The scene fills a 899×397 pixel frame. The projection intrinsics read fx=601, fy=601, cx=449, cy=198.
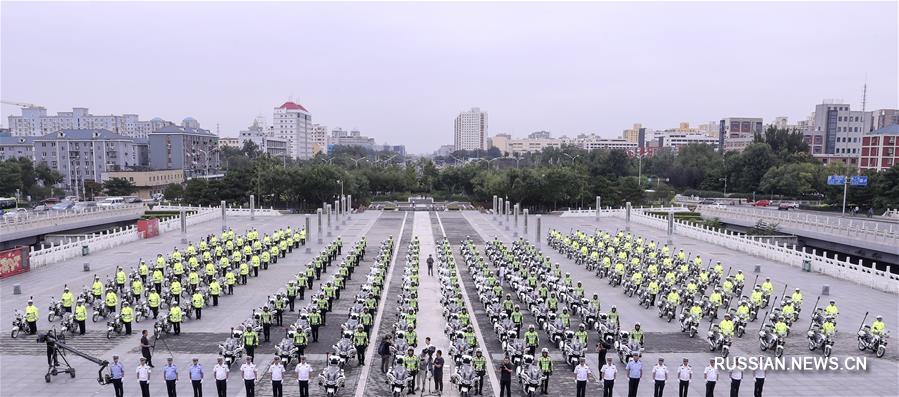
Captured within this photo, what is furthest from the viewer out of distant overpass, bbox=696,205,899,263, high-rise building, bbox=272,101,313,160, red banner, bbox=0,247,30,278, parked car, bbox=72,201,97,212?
high-rise building, bbox=272,101,313,160

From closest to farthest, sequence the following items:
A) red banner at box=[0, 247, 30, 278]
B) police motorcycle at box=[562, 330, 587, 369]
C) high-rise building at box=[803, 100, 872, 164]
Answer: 1. police motorcycle at box=[562, 330, 587, 369]
2. red banner at box=[0, 247, 30, 278]
3. high-rise building at box=[803, 100, 872, 164]

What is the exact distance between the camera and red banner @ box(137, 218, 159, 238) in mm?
38750

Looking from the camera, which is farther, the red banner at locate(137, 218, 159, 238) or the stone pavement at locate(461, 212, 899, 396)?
the red banner at locate(137, 218, 159, 238)

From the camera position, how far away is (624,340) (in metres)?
15.4

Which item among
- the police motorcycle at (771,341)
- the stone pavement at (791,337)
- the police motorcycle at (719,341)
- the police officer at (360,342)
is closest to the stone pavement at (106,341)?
the police officer at (360,342)

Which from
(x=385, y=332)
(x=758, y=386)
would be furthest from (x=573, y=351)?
(x=385, y=332)

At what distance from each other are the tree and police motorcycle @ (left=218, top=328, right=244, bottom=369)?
72809mm

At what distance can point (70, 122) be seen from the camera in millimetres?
156625

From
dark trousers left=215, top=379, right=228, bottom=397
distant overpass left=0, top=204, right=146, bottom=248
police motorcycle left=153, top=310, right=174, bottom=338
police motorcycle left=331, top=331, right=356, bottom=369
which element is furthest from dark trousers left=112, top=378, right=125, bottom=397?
distant overpass left=0, top=204, right=146, bottom=248

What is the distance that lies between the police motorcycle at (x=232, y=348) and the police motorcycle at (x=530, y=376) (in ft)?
22.3

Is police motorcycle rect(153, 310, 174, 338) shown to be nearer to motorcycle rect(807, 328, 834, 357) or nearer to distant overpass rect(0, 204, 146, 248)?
motorcycle rect(807, 328, 834, 357)

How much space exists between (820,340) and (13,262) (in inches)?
1199

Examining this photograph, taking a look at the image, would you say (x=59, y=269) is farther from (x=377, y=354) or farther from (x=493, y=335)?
(x=493, y=335)

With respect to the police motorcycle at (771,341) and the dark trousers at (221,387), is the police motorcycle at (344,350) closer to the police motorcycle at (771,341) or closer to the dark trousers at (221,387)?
the dark trousers at (221,387)
